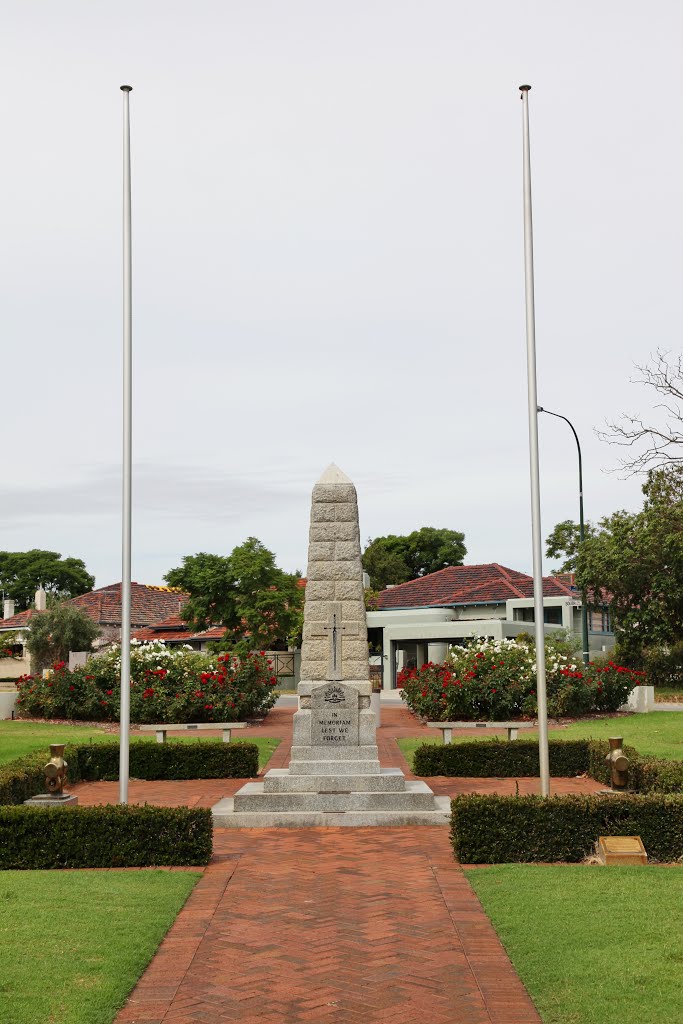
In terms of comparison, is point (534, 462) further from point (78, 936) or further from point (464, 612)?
point (464, 612)

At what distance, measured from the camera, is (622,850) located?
Result: 1011cm

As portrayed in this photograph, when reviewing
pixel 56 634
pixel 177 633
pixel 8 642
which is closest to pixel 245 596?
pixel 56 634

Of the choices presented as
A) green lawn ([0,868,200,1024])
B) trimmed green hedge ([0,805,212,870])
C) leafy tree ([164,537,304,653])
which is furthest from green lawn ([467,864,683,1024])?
leafy tree ([164,537,304,653])

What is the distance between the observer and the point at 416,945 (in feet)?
25.1

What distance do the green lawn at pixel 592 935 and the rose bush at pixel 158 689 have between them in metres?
16.5

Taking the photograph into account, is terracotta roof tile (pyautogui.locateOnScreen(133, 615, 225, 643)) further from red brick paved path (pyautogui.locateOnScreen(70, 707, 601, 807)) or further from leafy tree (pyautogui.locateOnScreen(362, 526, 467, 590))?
red brick paved path (pyautogui.locateOnScreen(70, 707, 601, 807))

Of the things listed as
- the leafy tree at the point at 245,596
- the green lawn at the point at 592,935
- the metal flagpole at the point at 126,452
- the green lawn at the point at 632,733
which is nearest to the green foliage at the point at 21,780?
the metal flagpole at the point at 126,452

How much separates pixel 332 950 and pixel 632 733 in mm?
16403

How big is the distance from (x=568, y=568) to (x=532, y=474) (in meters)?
29.2

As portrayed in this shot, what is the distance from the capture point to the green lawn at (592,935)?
6.26 meters

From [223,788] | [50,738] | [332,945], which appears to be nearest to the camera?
[332,945]

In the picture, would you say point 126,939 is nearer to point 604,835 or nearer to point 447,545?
point 604,835

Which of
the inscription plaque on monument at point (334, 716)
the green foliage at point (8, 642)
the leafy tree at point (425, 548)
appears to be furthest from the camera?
the leafy tree at point (425, 548)

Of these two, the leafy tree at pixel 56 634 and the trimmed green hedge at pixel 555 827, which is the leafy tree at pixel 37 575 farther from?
the trimmed green hedge at pixel 555 827
